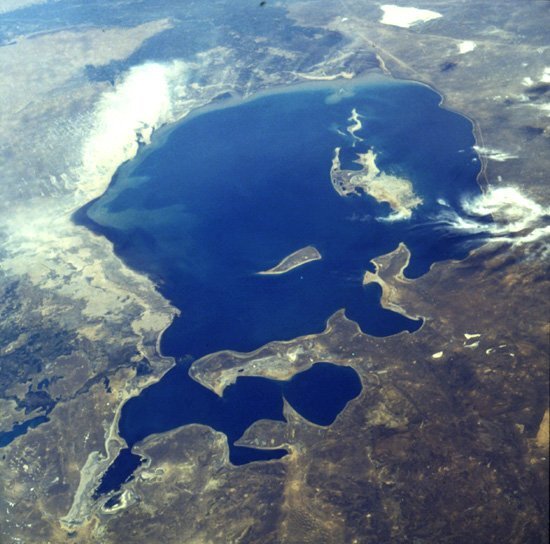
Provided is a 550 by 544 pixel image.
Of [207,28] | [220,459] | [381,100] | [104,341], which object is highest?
[207,28]

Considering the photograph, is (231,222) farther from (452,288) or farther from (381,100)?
(381,100)

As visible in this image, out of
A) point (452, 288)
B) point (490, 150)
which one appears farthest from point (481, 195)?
point (452, 288)

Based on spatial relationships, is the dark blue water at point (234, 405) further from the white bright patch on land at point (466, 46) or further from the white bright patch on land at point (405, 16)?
the white bright patch on land at point (405, 16)

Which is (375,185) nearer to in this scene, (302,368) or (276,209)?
(276,209)

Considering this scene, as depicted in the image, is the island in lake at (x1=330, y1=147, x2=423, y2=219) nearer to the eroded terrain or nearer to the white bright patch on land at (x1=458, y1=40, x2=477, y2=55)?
the eroded terrain

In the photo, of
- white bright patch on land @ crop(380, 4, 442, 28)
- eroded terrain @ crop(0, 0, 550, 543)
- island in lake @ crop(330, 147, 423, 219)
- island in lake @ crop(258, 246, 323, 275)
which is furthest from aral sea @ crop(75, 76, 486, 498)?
white bright patch on land @ crop(380, 4, 442, 28)

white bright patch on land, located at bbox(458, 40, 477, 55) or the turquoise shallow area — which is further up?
white bright patch on land, located at bbox(458, 40, 477, 55)
